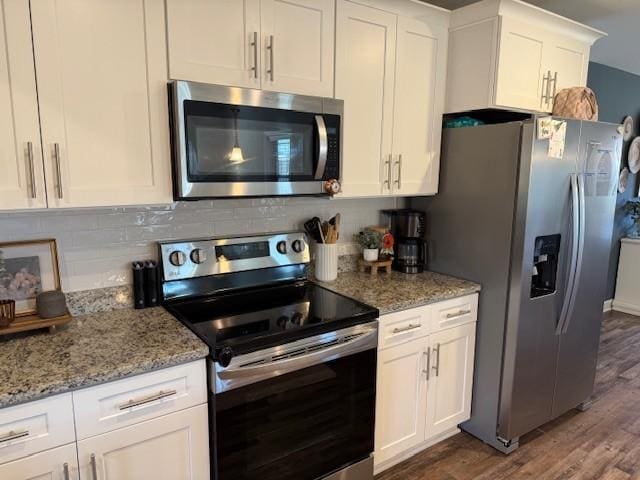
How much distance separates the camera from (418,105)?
2.40 metres

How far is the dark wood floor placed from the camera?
2312 millimetres

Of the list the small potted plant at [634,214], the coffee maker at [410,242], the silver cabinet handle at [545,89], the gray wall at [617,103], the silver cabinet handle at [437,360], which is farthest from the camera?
the small potted plant at [634,214]

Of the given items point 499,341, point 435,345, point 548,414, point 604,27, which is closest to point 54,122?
point 435,345

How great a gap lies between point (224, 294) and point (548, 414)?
1.99 meters

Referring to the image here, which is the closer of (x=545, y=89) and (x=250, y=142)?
(x=250, y=142)

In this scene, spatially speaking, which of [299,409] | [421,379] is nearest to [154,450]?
[299,409]

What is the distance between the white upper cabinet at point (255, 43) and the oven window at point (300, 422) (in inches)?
47.3

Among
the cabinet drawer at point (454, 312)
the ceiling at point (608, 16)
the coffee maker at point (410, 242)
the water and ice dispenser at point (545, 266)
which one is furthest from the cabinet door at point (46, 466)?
the ceiling at point (608, 16)

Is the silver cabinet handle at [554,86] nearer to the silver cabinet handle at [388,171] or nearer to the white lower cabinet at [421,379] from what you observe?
the silver cabinet handle at [388,171]

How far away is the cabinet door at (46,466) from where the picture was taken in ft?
4.20

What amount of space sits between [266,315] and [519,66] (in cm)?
184

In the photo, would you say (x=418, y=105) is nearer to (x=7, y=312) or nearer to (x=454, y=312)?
(x=454, y=312)

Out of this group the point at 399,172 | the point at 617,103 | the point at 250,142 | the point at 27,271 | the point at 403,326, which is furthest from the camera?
the point at 617,103

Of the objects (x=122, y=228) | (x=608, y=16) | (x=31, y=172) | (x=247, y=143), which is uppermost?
(x=608, y=16)
